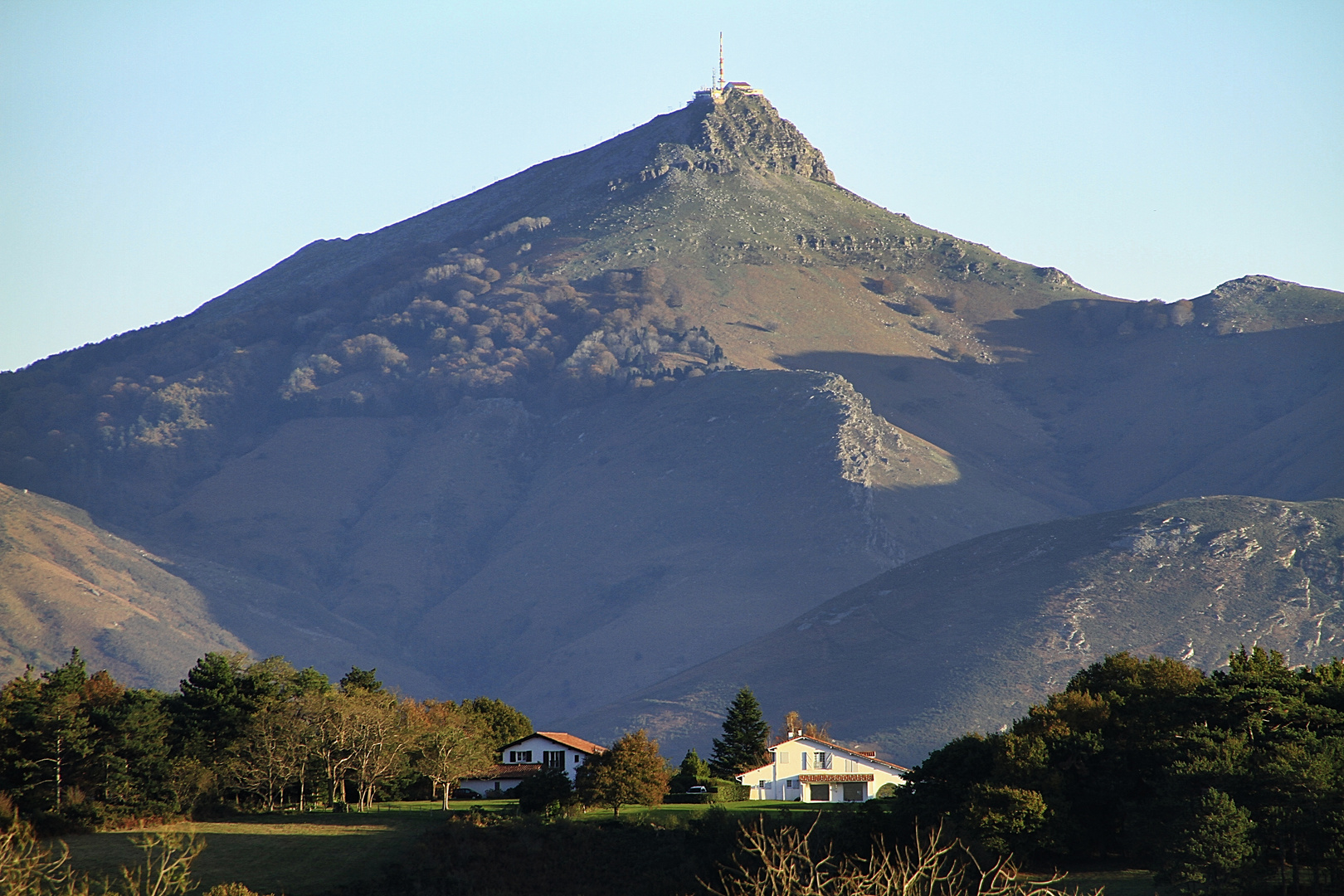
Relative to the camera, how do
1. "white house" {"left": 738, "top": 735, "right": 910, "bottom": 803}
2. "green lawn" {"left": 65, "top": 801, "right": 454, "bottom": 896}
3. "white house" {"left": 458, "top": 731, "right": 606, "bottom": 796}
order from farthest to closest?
"white house" {"left": 738, "top": 735, "right": 910, "bottom": 803}
"white house" {"left": 458, "top": 731, "right": 606, "bottom": 796}
"green lawn" {"left": 65, "top": 801, "right": 454, "bottom": 896}

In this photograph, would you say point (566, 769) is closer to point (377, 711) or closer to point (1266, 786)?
point (377, 711)

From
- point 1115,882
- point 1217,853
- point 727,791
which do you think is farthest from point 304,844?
point 1217,853

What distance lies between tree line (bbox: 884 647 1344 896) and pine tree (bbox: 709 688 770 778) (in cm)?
2578

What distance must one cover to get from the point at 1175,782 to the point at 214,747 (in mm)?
50037

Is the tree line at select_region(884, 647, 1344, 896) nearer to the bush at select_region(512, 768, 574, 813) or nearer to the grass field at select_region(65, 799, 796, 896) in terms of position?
the grass field at select_region(65, 799, 796, 896)

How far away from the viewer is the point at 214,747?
86.8 m

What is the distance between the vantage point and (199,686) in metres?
89.0

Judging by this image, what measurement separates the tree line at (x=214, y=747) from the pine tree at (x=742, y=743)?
16.3 meters

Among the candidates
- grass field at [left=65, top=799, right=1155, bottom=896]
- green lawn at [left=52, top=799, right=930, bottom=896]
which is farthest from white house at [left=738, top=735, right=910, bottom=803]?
grass field at [left=65, top=799, right=1155, bottom=896]

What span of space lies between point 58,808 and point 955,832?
4118cm

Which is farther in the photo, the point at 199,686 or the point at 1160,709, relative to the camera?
the point at 199,686

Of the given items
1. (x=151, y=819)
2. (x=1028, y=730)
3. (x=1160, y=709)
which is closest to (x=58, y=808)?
(x=151, y=819)

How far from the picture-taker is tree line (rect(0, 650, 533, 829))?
254 feet

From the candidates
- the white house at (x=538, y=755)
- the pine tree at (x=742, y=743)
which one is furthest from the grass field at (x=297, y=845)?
the pine tree at (x=742, y=743)
